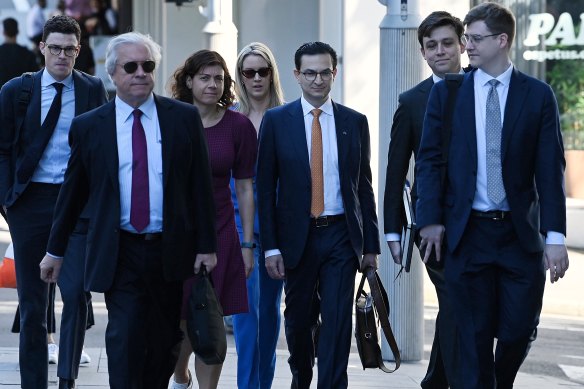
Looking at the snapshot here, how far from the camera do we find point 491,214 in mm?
6324

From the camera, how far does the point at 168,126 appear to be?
20.1ft

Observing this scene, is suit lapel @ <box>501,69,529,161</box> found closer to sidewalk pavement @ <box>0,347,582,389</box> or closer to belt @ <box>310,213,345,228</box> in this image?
belt @ <box>310,213,345,228</box>

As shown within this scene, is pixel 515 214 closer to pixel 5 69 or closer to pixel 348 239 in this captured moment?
pixel 348 239

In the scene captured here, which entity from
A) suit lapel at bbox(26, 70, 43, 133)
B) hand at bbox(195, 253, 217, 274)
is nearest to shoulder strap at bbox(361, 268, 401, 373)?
hand at bbox(195, 253, 217, 274)

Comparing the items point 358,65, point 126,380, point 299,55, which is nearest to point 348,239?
point 299,55

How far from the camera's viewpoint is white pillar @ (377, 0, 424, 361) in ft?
A: 29.6

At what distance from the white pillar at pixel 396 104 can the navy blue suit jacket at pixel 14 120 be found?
223 cm

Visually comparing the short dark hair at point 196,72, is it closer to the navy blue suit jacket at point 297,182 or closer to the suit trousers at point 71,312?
the navy blue suit jacket at point 297,182

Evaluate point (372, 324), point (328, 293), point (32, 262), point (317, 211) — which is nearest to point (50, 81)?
point (32, 262)

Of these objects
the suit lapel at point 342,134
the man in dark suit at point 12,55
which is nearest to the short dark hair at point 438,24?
the suit lapel at point 342,134

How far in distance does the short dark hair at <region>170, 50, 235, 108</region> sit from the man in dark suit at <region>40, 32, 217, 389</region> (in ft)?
3.46

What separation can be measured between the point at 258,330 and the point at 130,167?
6.21ft

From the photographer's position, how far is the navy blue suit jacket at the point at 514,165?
A: 6.29m

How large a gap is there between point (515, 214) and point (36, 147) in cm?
264
